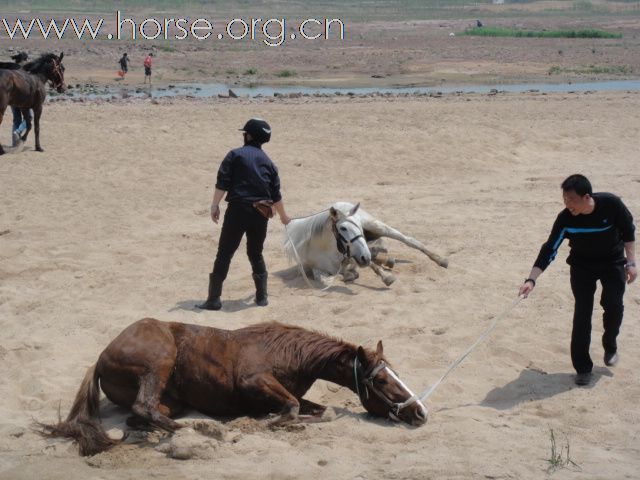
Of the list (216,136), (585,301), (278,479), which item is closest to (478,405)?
(585,301)

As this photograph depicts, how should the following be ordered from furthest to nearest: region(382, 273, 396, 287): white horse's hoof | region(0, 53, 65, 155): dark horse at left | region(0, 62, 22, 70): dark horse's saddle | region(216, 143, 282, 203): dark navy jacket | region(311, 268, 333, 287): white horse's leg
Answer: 1. region(0, 62, 22, 70): dark horse's saddle
2. region(0, 53, 65, 155): dark horse at left
3. region(311, 268, 333, 287): white horse's leg
4. region(382, 273, 396, 287): white horse's hoof
5. region(216, 143, 282, 203): dark navy jacket

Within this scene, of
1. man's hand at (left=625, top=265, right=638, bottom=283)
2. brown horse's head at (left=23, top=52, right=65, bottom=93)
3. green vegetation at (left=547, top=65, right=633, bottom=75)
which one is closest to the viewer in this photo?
man's hand at (left=625, top=265, right=638, bottom=283)

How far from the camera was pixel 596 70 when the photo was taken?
37.5m

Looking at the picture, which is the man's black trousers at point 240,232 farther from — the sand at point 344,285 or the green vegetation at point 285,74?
the green vegetation at point 285,74

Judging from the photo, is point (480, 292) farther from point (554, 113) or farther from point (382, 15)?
point (382, 15)

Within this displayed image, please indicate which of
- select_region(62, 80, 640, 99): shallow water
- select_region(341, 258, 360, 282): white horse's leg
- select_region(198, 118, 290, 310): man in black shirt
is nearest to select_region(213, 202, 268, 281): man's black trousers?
select_region(198, 118, 290, 310): man in black shirt

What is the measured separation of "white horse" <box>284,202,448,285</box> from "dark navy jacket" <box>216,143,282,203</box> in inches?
49.7

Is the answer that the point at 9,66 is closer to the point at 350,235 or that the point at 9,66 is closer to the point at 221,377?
the point at 350,235

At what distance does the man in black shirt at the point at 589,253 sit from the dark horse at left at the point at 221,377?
53.2 inches

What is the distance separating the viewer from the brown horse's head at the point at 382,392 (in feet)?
20.2

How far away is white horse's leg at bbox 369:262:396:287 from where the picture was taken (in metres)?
9.43

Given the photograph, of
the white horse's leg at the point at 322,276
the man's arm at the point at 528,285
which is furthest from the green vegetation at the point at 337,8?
the man's arm at the point at 528,285

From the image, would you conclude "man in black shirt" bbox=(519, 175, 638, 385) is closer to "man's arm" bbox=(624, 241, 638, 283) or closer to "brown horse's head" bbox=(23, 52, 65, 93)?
"man's arm" bbox=(624, 241, 638, 283)

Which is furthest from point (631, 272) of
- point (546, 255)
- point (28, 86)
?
point (28, 86)
